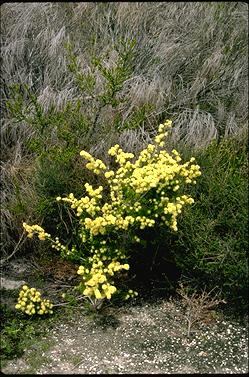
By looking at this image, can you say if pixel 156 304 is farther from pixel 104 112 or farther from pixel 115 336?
pixel 104 112

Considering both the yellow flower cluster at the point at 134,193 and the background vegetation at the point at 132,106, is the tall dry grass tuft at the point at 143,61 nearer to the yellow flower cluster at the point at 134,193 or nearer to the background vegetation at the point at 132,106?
the background vegetation at the point at 132,106

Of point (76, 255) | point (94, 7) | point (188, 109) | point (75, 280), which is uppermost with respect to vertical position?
point (94, 7)

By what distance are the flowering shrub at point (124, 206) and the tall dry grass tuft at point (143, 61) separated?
0.89 metres

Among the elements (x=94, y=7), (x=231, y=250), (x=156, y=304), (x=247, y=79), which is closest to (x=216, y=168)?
(x=231, y=250)

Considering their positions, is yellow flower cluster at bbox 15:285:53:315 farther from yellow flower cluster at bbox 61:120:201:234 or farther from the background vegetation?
the background vegetation

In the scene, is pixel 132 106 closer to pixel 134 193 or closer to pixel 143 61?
pixel 143 61

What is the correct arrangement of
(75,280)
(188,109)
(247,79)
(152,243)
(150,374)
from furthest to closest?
(247,79) → (188,109) → (75,280) → (152,243) → (150,374)

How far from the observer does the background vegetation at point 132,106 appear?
13.0ft

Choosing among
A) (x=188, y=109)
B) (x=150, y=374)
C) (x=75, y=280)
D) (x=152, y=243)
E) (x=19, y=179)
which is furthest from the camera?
(x=188, y=109)

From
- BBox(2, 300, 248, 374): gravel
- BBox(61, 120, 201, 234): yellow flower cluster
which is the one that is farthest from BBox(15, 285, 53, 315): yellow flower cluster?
BBox(61, 120, 201, 234): yellow flower cluster

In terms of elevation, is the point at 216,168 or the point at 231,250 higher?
the point at 216,168

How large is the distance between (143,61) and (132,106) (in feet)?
2.45

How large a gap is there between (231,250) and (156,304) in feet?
2.41

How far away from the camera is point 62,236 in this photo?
4.47m
